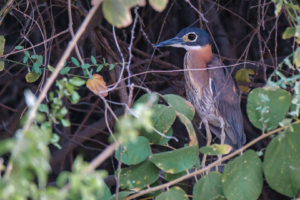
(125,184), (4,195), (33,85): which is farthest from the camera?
(33,85)

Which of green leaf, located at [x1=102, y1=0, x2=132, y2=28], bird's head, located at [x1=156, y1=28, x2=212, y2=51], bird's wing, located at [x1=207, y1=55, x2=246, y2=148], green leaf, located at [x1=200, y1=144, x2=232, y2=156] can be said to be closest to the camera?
green leaf, located at [x1=102, y1=0, x2=132, y2=28]

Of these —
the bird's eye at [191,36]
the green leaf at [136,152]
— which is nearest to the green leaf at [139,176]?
the green leaf at [136,152]

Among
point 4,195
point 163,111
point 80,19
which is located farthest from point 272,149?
point 80,19

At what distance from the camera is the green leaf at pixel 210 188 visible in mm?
909

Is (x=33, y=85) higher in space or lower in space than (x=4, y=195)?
lower

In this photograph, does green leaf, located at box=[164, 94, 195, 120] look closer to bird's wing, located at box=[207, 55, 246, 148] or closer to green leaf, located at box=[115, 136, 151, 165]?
green leaf, located at box=[115, 136, 151, 165]

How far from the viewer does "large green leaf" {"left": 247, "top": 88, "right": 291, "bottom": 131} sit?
34.8 inches

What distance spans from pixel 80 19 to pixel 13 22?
49.3 inches

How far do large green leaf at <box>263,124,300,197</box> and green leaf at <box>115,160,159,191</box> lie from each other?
→ 324mm

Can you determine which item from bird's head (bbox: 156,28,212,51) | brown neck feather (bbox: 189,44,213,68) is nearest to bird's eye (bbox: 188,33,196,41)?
bird's head (bbox: 156,28,212,51)

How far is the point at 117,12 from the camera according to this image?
0.64 meters

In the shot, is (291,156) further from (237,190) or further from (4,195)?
(4,195)

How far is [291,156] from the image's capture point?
34.5 inches

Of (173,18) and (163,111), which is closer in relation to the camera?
(163,111)
